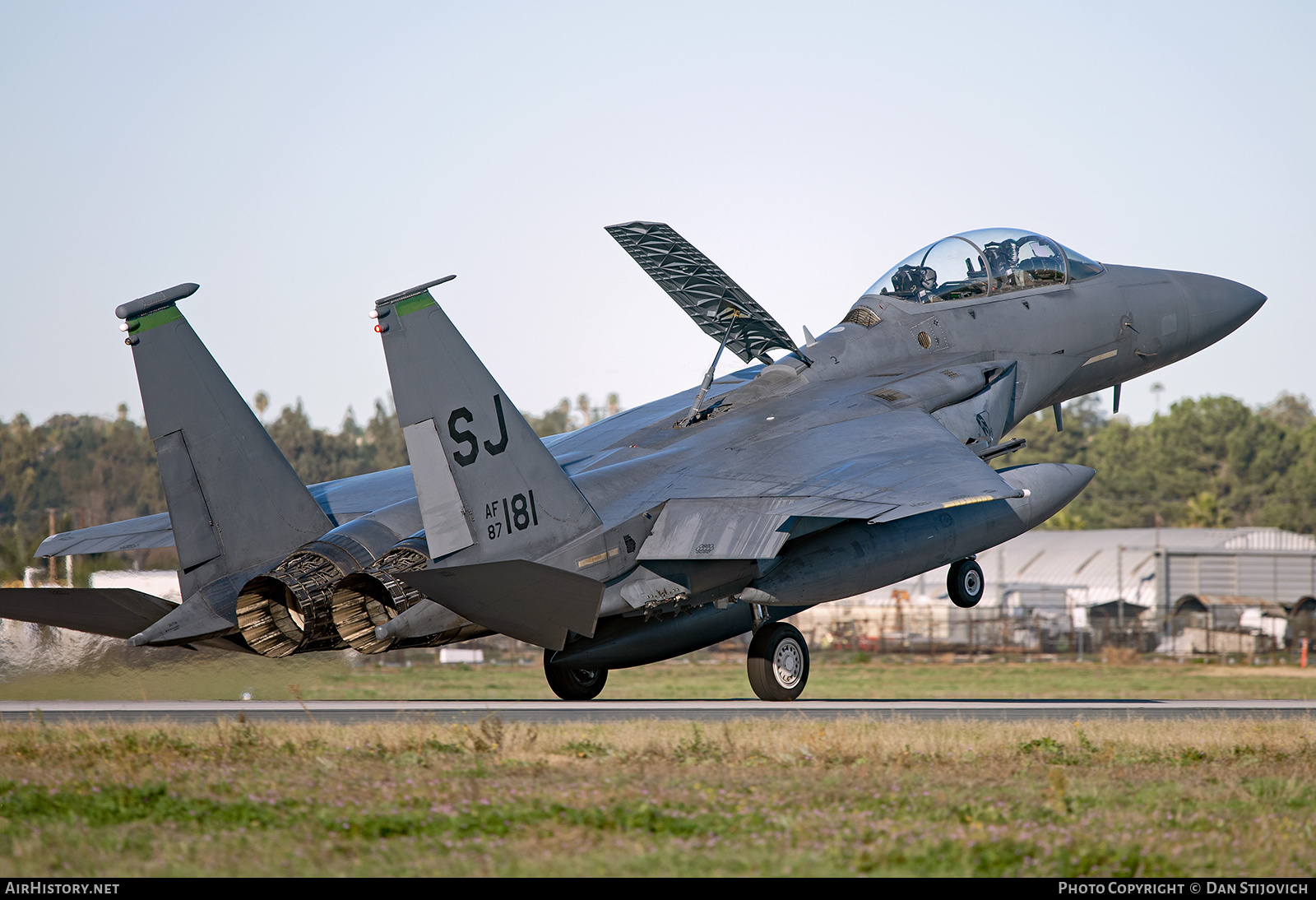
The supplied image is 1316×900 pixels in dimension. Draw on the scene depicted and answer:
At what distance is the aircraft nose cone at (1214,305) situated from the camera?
2041cm

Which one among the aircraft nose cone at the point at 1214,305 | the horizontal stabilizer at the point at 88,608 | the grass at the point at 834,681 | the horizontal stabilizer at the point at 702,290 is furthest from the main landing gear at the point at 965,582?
the horizontal stabilizer at the point at 88,608

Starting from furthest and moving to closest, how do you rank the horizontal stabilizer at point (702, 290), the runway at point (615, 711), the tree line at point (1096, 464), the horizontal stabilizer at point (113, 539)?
1. the tree line at point (1096, 464)
2. the horizontal stabilizer at point (113, 539)
3. the horizontal stabilizer at point (702, 290)
4. the runway at point (615, 711)

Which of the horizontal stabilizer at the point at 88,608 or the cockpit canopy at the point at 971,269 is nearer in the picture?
the horizontal stabilizer at the point at 88,608

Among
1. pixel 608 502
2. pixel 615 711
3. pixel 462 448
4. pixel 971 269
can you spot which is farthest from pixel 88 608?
pixel 971 269

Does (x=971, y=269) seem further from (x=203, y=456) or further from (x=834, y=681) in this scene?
(x=834, y=681)

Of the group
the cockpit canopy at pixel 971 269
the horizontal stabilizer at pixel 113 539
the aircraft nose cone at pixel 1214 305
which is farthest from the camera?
the aircraft nose cone at pixel 1214 305

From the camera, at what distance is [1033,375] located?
18.5m

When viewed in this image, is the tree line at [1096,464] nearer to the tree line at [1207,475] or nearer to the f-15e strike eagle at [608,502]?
the tree line at [1207,475]

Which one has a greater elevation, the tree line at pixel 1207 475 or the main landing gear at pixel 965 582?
the tree line at pixel 1207 475

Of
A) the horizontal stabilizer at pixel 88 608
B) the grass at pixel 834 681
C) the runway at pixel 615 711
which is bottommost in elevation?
the grass at pixel 834 681

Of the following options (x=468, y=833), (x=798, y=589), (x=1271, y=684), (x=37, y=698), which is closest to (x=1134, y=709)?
(x=798, y=589)

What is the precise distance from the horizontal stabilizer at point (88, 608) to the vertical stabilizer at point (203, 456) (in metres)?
0.51

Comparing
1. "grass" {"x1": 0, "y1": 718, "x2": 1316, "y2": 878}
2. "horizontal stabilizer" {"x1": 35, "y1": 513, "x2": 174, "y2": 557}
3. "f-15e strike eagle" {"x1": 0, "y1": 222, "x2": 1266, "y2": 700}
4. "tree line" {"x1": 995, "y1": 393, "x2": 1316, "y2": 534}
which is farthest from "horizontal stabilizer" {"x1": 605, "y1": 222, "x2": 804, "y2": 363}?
"tree line" {"x1": 995, "y1": 393, "x2": 1316, "y2": 534}

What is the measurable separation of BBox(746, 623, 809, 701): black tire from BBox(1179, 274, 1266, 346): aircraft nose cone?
921 centimetres
